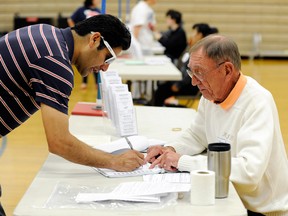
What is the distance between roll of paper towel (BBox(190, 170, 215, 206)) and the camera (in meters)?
2.17

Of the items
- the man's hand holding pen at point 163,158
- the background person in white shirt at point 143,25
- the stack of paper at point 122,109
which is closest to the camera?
the man's hand holding pen at point 163,158

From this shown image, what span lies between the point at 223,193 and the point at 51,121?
0.69m

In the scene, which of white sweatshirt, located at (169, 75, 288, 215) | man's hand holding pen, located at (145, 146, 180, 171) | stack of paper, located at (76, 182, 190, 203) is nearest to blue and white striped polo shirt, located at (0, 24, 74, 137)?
stack of paper, located at (76, 182, 190, 203)

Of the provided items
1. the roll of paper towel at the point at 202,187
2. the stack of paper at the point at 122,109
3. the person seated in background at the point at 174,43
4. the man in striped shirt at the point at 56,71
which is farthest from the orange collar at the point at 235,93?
the person seated in background at the point at 174,43

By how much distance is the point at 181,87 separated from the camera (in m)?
7.06

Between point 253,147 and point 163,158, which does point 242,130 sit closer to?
point 253,147

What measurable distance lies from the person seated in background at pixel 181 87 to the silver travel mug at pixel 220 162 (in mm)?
4726

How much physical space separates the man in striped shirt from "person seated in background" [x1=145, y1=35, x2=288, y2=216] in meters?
0.31

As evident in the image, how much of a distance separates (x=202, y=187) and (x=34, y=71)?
2.53 ft

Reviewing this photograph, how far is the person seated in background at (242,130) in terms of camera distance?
248 centimetres

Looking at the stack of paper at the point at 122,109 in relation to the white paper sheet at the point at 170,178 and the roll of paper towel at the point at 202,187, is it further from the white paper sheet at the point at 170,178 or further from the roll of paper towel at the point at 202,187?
the roll of paper towel at the point at 202,187

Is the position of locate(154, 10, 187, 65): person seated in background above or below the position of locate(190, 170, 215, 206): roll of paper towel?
below

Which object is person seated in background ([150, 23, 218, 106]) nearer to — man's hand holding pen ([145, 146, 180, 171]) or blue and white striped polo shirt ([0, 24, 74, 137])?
man's hand holding pen ([145, 146, 180, 171])

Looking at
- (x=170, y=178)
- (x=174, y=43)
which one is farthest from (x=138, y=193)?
(x=174, y=43)
